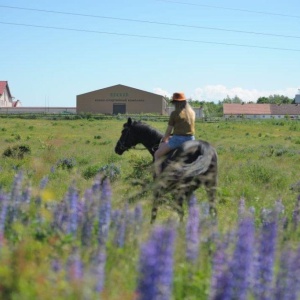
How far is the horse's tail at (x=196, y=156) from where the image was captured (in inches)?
306

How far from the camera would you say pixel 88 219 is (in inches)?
160

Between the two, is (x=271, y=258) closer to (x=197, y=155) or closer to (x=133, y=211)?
(x=133, y=211)

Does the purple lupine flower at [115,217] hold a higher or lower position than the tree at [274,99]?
lower

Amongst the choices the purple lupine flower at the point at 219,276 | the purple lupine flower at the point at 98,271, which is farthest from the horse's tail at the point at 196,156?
the purple lupine flower at the point at 98,271

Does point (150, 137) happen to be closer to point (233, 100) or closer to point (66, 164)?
point (66, 164)

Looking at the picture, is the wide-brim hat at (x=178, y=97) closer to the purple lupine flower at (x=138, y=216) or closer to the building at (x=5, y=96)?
the purple lupine flower at (x=138, y=216)

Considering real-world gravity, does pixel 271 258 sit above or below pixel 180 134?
below

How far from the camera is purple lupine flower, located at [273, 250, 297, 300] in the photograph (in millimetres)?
3100

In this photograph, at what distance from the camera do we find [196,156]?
8.52 metres

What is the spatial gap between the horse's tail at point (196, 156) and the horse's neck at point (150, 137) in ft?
8.67

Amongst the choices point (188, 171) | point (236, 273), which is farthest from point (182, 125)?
point (236, 273)

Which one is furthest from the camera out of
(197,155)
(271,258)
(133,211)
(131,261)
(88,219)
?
(197,155)

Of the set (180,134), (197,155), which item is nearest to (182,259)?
(197,155)

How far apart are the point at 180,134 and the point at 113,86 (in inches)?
3601
